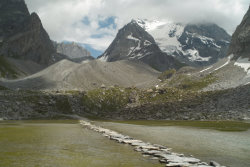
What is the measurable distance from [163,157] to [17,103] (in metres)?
128

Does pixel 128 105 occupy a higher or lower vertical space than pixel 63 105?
higher

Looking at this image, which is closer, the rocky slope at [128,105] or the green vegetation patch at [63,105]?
the rocky slope at [128,105]

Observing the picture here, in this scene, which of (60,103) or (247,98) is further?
(60,103)

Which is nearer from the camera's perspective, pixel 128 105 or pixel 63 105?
pixel 63 105

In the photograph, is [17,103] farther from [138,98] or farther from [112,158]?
[112,158]

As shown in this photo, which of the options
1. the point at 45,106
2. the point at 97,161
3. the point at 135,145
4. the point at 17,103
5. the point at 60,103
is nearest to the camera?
the point at 97,161

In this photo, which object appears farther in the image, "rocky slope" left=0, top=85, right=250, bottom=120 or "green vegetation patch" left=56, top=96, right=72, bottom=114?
"green vegetation patch" left=56, top=96, right=72, bottom=114

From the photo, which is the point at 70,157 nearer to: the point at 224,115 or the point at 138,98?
the point at 224,115

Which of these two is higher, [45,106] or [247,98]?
[247,98]

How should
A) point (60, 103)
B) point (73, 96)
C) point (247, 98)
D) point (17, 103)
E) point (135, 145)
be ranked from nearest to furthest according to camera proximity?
point (135, 145)
point (247, 98)
point (17, 103)
point (60, 103)
point (73, 96)

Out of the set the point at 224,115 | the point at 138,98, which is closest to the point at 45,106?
the point at 138,98

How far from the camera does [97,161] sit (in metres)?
18.1

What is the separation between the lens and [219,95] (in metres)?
137

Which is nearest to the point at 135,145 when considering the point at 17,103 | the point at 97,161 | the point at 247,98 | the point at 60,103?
the point at 97,161
